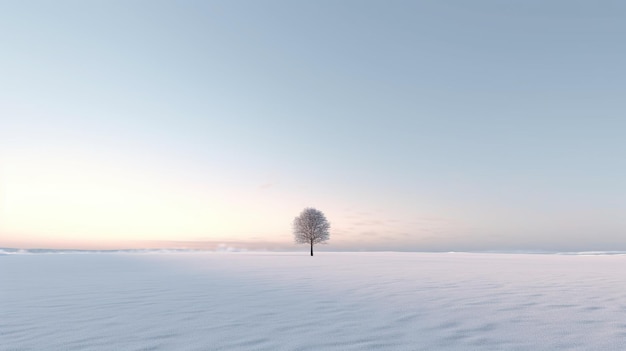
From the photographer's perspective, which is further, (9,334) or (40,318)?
(40,318)

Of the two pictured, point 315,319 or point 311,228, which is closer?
point 315,319

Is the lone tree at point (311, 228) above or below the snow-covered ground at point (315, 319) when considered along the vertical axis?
above

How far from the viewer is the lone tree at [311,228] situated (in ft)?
227

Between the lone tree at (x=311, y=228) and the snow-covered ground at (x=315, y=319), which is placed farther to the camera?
the lone tree at (x=311, y=228)

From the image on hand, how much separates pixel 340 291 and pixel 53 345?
28.5 feet

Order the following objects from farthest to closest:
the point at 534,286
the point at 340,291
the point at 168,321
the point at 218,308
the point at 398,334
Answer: the point at 534,286 < the point at 340,291 < the point at 218,308 < the point at 168,321 < the point at 398,334

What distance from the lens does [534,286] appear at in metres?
15.1

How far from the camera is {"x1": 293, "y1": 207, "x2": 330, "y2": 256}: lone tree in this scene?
6919cm

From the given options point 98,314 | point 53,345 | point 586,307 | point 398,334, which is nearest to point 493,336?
point 398,334

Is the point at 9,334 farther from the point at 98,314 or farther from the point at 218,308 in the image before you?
the point at 218,308

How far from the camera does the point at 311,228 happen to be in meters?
69.2

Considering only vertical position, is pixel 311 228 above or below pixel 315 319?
above

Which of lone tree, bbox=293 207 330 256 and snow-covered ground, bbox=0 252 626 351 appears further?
lone tree, bbox=293 207 330 256

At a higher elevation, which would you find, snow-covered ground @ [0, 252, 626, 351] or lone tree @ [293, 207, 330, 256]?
lone tree @ [293, 207, 330, 256]
